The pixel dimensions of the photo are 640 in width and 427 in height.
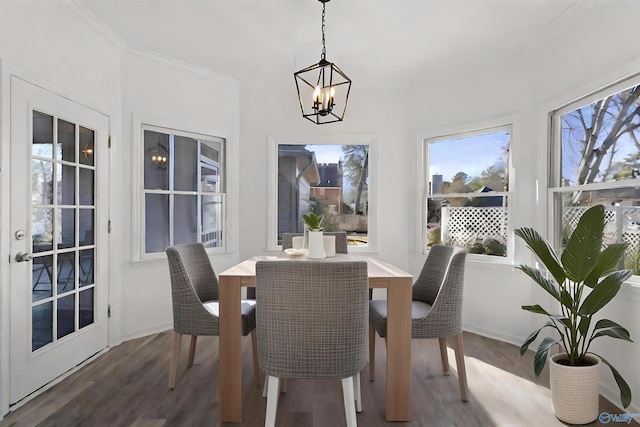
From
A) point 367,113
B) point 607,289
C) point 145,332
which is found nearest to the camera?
point 607,289

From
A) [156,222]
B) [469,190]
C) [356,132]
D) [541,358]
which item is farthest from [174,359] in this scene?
[469,190]

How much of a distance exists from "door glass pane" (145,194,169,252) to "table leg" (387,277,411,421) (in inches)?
98.7

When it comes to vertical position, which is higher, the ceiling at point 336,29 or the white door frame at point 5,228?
the ceiling at point 336,29

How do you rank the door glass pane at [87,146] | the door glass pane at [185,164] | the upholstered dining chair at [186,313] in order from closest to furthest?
the upholstered dining chair at [186,313] < the door glass pane at [87,146] < the door glass pane at [185,164]

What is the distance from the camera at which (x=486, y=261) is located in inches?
143

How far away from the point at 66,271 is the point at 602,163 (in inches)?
148

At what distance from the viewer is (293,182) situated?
4348 millimetres

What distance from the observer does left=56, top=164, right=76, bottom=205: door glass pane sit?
2.67 metres

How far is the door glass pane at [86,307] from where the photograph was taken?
9.50 feet

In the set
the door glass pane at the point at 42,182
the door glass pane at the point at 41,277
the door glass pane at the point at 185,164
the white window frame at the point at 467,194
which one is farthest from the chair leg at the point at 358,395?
the door glass pane at the point at 185,164

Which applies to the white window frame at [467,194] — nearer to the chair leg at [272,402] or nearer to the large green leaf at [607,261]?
the large green leaf at [607,261]

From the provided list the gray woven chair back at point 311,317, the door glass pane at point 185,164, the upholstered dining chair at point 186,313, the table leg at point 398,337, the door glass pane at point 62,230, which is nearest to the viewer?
the gray woven chair back at point 311,317

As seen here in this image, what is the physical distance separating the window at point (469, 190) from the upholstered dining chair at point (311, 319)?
237cm

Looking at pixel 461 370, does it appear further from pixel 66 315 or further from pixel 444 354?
pixel 66 315
